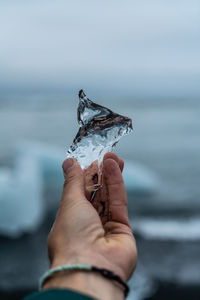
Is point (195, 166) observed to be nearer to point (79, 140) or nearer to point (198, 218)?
point (198, 218)

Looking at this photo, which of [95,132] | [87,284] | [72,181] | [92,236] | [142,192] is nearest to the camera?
[87,284]

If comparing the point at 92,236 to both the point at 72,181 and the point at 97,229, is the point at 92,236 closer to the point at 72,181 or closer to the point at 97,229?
the point at 97,229

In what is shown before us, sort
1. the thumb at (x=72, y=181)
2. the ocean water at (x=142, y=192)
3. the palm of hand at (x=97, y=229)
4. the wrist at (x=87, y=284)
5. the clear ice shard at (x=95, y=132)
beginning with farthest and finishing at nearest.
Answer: the ocean water at (x=142, y=192)
the clear ice shard at (x=95, y=132)
the thumb at (x=72, y=181)
the palm of hand at (x=97, y=229)
the wrist at (x=87, y=284)

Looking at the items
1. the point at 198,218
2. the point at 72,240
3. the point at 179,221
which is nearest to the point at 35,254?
the point at 179,221

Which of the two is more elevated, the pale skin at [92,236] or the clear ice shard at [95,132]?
the clear ice shard at [95,132]

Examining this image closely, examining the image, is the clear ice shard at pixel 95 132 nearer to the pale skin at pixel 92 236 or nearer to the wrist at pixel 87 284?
the pale skin at pixel 92 236

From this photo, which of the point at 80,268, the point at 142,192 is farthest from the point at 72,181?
the point at 142,192

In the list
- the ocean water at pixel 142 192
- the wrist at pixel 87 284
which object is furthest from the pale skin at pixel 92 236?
the ocean water at pixel 142 192

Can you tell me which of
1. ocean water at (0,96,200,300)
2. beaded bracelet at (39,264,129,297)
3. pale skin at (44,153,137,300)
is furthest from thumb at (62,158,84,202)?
ocean water at (0,96,200,300)
